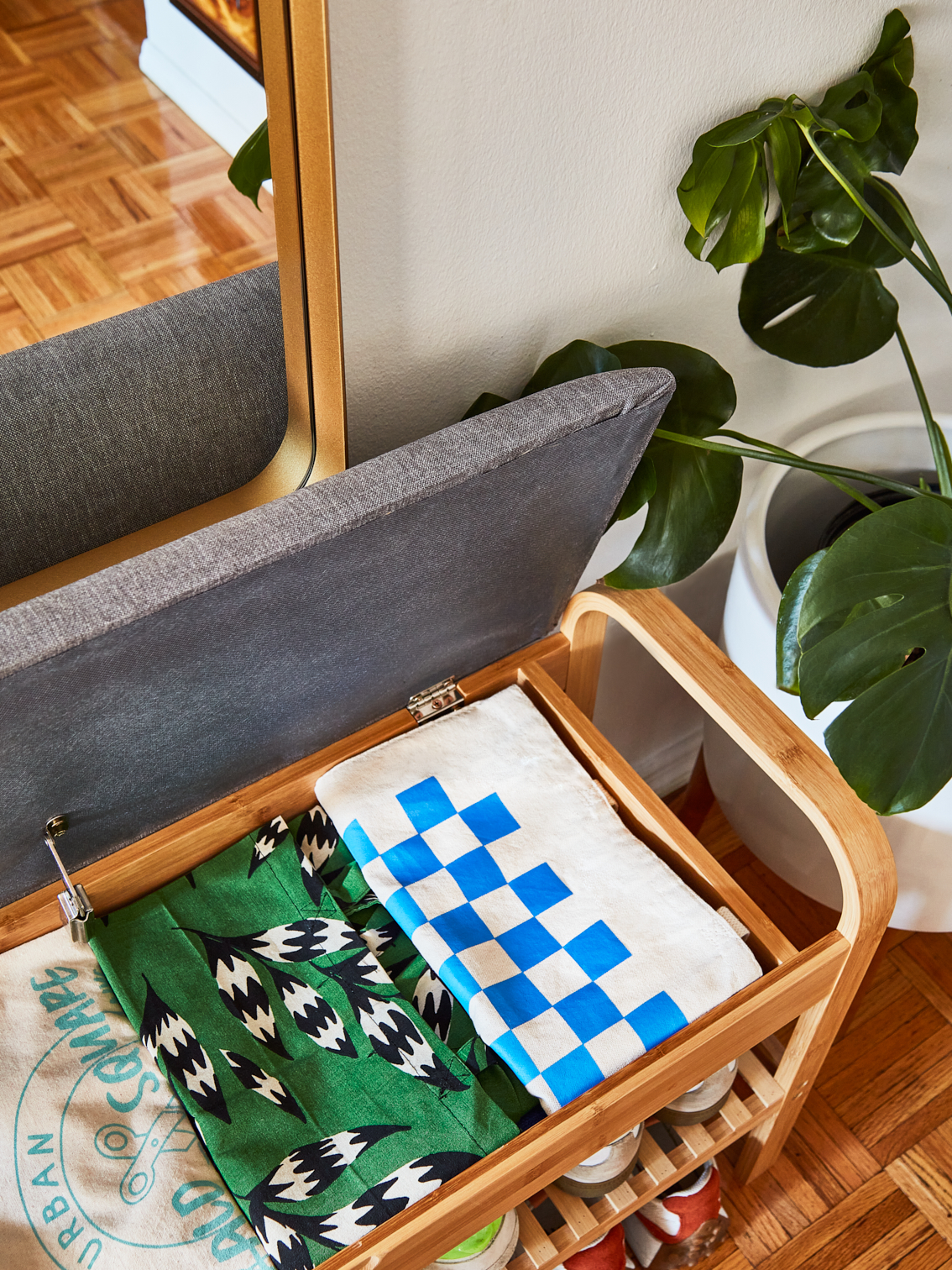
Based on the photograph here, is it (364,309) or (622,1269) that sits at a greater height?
(364,309)

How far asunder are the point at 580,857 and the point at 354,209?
1.81 feet

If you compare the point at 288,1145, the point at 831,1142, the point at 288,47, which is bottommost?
the point at 831,1142

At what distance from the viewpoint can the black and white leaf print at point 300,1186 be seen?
2.47 feet

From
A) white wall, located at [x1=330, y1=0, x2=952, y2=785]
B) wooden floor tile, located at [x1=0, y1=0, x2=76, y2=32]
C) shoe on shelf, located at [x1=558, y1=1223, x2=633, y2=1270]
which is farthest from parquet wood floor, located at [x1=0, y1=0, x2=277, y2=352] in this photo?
shoe on shelf, located at [x1=558, y1=1223, x2=633, y2=1270]

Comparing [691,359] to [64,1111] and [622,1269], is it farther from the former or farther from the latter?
[622,1269]

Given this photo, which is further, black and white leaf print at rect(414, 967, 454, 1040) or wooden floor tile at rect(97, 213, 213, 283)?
black and white leaf print at rect(414, 967, 454, 1040)

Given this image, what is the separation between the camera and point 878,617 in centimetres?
80

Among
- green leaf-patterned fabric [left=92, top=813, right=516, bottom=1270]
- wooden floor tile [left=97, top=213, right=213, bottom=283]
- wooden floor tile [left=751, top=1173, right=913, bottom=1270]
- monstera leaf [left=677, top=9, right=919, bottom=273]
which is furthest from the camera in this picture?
wooden floor tile [left=751, top=1173, right=913, bottom=1270]

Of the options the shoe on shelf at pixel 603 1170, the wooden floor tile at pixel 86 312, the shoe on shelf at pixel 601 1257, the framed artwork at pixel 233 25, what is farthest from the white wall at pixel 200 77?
the shoe on shelf at pixel 601 1257

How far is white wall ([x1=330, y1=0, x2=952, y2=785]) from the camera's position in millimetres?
730

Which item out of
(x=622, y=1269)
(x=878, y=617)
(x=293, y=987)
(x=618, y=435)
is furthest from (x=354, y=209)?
(x=622, y=1269)

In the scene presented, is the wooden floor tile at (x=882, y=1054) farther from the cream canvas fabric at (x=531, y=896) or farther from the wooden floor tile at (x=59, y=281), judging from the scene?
the wooden floor tile at (x=59, y=281)

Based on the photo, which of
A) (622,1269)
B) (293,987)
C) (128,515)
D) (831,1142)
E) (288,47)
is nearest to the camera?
(288,47)

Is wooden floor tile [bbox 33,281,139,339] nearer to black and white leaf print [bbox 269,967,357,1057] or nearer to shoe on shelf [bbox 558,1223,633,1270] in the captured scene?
black and white leaf print [bbox 269,967,357,1057]
